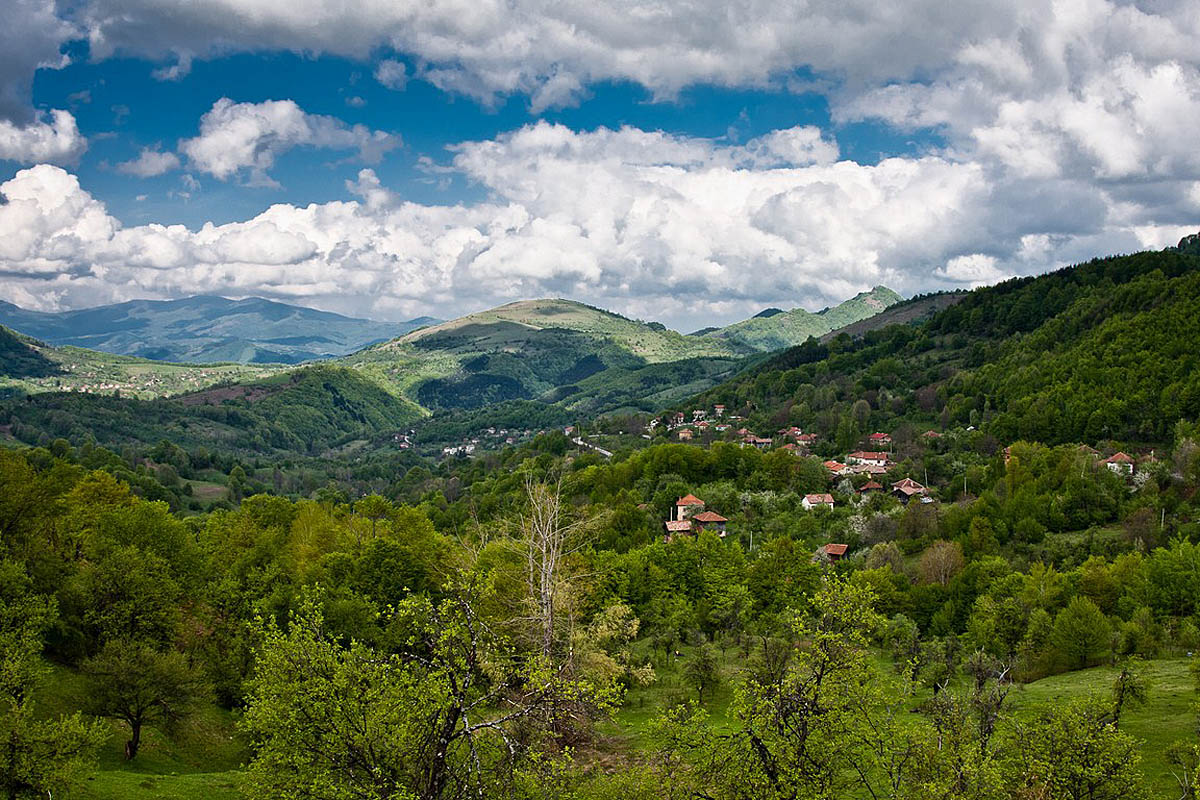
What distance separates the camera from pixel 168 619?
4422cm

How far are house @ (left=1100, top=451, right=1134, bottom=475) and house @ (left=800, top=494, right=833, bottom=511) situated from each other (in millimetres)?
36205

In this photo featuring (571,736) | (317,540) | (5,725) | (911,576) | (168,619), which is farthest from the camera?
(911,576)

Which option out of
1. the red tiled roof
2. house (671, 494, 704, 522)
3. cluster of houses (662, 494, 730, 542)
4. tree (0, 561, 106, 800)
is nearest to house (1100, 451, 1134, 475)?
the red tiled roof

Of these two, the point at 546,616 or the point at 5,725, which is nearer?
the point at 5,725

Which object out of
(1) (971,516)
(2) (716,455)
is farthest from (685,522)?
(1) (971,516)

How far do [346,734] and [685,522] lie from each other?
87082mm

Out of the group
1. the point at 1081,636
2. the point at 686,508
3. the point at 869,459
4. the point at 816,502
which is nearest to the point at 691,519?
the point at 686,508

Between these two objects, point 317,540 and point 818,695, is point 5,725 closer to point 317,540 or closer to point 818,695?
point 818,695

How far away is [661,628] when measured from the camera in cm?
6044

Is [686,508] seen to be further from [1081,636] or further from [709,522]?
[1081,636]

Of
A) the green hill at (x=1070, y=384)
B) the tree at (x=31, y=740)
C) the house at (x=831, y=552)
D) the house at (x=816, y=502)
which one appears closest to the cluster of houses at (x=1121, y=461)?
the green hill at (x=1070, y=384)

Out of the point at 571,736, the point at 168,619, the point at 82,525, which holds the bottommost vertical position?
the point at 571,736

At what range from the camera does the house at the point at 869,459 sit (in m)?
136

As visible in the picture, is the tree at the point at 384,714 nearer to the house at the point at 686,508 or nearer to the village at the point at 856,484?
the village at the point at 856,484
